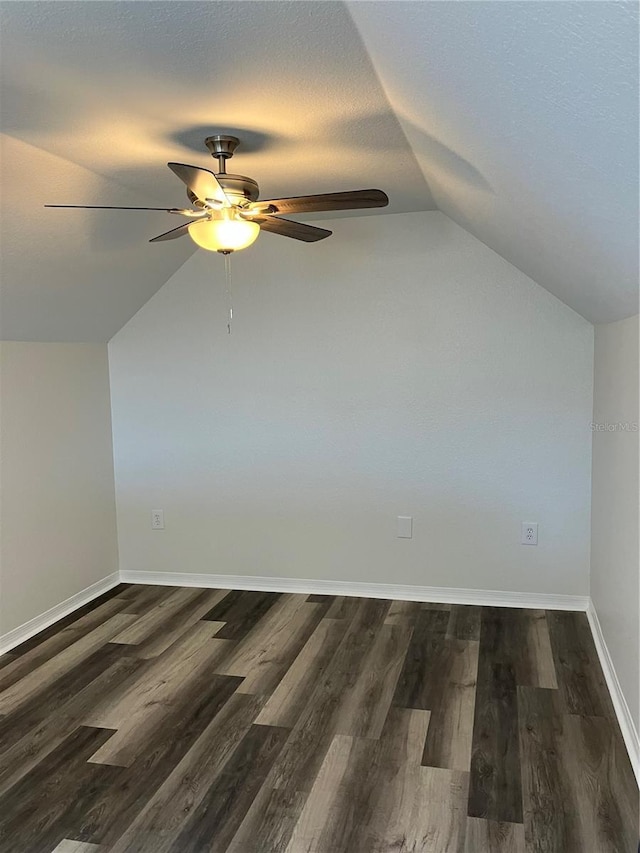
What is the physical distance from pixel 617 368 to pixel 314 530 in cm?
192

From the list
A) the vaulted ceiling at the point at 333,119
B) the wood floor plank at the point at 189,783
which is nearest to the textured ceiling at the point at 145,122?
the vaulted ceiling at the point at 333,119

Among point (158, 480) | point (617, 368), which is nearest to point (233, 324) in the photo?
point (158, 480)

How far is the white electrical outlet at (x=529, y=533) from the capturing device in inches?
142

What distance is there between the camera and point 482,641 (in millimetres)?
3238

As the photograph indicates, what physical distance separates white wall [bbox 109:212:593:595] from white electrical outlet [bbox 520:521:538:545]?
0.03 m

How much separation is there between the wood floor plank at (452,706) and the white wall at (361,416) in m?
0.71

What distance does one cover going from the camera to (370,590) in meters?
3.87

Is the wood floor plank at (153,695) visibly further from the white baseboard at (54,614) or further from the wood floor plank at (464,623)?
the wood floor plank at (464,623)

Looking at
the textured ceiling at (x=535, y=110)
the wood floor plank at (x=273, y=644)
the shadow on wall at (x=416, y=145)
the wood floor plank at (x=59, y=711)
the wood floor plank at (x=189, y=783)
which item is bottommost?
the wood floor plank at (x=189, y=783)

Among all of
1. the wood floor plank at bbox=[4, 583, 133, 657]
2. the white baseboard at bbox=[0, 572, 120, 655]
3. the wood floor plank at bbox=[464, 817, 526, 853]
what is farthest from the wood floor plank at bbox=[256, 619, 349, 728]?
the white baseboard at bbox=[0, 572, 120, 655]

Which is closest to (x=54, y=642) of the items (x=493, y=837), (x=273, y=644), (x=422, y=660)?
(x=273, y=644)

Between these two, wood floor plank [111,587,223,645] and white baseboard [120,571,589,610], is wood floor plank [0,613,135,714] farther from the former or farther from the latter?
white baseboard [120,571,589,610]

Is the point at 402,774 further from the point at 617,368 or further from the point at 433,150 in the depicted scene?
the point at 433,150

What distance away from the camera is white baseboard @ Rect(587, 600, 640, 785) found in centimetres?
222
